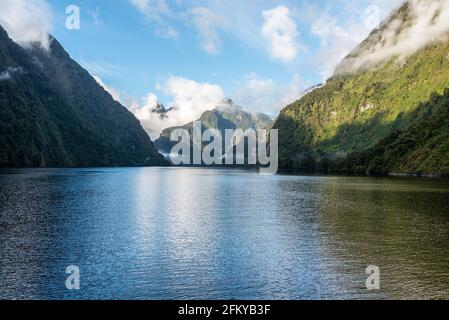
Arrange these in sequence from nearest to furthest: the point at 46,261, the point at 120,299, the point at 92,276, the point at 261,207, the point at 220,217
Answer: the point at 120,299
the point at 92,276
the point at 46,261
the point at 220,217
the point at 261,207

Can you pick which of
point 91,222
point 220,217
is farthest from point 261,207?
point 91,222

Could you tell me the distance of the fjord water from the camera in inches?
1403

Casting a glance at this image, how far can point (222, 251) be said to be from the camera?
4950cm

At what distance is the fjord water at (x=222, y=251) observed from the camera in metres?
35.6

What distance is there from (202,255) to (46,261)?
1535 cm

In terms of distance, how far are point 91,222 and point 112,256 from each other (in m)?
24.6
